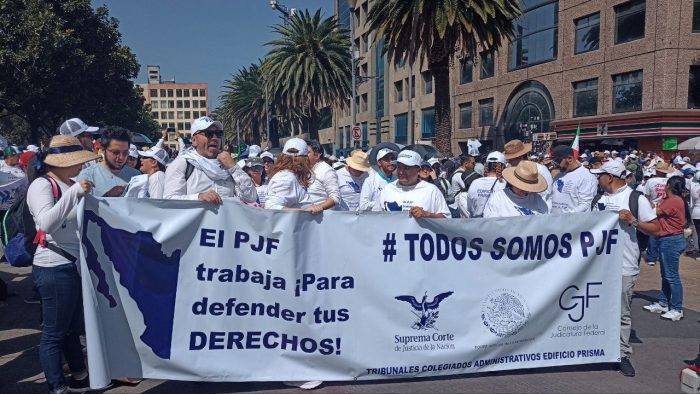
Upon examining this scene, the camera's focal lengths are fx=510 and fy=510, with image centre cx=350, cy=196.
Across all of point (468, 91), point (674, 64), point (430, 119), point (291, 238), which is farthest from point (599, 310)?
point (430, 119)

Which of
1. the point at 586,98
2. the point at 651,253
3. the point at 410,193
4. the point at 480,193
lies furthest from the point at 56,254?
the point at 586,98

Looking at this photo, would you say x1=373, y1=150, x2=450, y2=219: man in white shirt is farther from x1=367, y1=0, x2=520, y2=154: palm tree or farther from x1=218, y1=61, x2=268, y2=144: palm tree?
x1=218, y1=61, x2=268, y2=144: palm tree

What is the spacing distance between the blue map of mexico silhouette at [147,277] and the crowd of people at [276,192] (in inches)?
9.8

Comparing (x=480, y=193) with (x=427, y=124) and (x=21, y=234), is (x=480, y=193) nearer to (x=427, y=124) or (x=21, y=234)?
(x=21, y=234)

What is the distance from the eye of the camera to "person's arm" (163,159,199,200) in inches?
165

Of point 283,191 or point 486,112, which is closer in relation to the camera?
point 283,191

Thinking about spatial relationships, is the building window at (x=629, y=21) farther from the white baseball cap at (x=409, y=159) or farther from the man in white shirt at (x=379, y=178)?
the white baseball cap at (x=409, y=159)

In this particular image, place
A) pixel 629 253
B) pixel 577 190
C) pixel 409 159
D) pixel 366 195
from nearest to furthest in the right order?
pixel 629 253, pixel 409 159, pixel 366 195, pixel 577 190

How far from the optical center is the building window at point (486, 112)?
36.2 meters

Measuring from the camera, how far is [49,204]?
3.61m

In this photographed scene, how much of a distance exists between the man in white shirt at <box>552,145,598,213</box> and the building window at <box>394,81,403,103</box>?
41.2m

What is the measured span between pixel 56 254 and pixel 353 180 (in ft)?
13.4

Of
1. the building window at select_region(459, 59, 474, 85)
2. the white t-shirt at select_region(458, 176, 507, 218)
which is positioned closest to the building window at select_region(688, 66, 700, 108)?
the building window at select_region(459, 59, 474, 85)

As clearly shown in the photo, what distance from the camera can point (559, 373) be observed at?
4.54 metres
